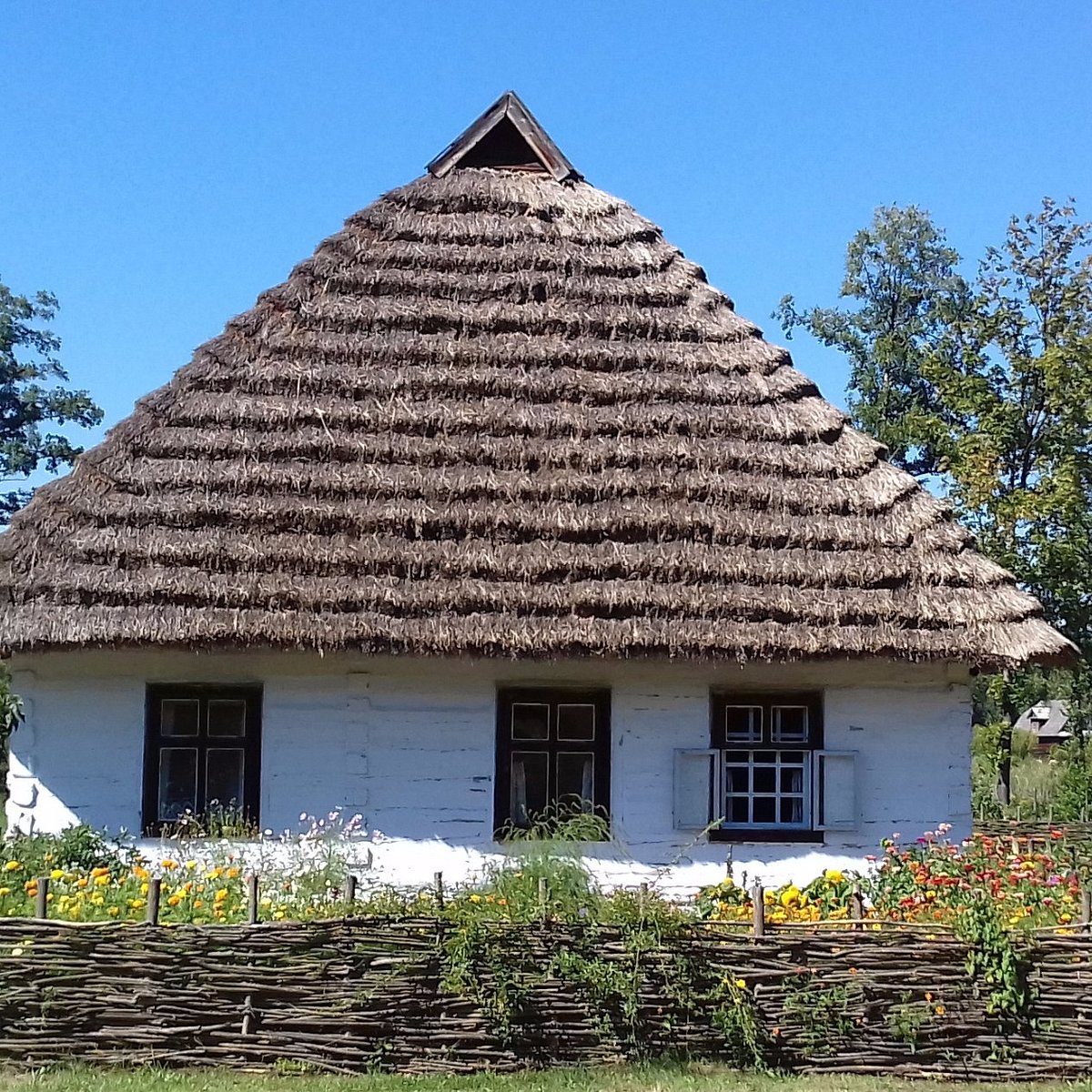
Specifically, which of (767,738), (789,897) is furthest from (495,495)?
(789,897)

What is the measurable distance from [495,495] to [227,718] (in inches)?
112

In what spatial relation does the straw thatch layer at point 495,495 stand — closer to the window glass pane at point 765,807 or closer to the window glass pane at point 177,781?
the window glass pane at point 177,781

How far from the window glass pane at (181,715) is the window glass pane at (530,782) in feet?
8.56

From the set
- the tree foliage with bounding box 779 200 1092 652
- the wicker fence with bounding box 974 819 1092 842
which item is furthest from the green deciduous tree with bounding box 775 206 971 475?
the wicker fence with bounding box 974 819 1092 842

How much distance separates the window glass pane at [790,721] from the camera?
1036cm

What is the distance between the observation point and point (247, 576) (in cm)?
955

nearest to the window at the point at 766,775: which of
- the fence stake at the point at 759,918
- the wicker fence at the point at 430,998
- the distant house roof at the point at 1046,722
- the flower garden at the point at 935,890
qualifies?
the flower garden at the point at 935,890

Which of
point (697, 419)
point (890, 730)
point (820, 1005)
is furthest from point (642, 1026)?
point (697, 419)

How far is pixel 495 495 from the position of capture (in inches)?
402

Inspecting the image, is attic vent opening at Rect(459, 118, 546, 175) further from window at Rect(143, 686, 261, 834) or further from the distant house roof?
the distant house roof

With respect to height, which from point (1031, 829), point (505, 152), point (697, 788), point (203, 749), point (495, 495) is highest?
point (505, 152)

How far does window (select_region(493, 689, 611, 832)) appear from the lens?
33.4 ft

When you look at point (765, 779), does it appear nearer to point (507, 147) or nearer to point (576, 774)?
point (576, 774)

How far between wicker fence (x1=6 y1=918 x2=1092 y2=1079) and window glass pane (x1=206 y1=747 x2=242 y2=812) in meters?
3.37
